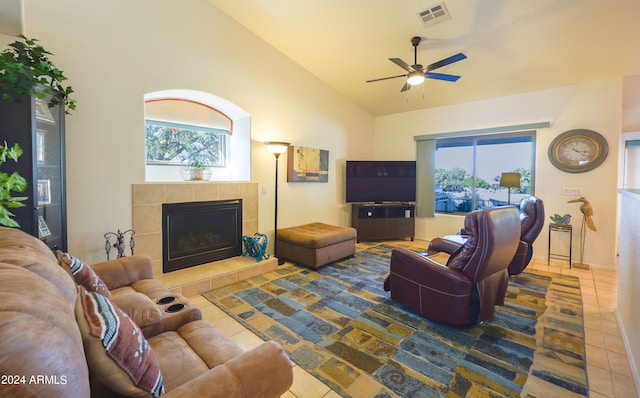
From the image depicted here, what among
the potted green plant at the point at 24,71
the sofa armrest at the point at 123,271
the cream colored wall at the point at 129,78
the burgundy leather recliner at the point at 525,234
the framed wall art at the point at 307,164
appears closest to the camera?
the potted green plant at the point at 24,71

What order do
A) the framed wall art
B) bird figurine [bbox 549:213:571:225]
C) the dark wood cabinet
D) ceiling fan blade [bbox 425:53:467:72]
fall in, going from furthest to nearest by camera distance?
the framed wall art, bird figurine [bbox 549:213:571:225], ceiling fan blade [bbox 425:53:467:72], the dark wood cabinet

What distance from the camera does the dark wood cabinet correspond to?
78.8 inches

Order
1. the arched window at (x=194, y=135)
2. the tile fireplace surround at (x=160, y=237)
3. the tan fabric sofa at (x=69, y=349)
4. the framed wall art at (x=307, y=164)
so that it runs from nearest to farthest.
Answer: the tan fabric sofa at (x=69, y=349) → the tile fireplace surround at (x=160, y=237) → the arched window at (x=194, y=135) → the framed wall art at (x=307, y=164)

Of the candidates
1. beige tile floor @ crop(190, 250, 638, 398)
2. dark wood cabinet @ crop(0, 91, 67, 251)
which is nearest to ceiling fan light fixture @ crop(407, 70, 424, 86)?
beige tile floor @ crop(190, 250, 638, 398)

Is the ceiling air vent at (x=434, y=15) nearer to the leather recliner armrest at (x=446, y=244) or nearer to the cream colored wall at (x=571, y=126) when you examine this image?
the cream colored wall at (x=571, y=126)

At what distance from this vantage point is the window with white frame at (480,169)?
482 centimetres

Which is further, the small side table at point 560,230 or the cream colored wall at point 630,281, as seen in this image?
the small side table at point 560,230

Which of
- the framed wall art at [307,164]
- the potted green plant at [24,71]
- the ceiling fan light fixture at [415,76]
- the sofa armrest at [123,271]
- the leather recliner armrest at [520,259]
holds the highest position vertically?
the ceiling fan light fixture at [415,76]

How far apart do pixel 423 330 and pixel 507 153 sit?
13.2ft

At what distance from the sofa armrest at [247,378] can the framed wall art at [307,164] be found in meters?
3.61

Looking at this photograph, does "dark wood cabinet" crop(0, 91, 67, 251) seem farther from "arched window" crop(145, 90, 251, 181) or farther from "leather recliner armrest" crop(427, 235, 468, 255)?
Answer: "leather recliner armrest" crop(427, 235, 468, 255)

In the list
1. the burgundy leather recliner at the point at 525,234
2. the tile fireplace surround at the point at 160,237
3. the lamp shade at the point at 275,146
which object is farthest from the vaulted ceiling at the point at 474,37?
the tile fireplace surround at the point at 160,237

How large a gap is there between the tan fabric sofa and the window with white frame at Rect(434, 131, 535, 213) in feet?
16.8

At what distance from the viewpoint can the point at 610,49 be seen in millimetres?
3367
